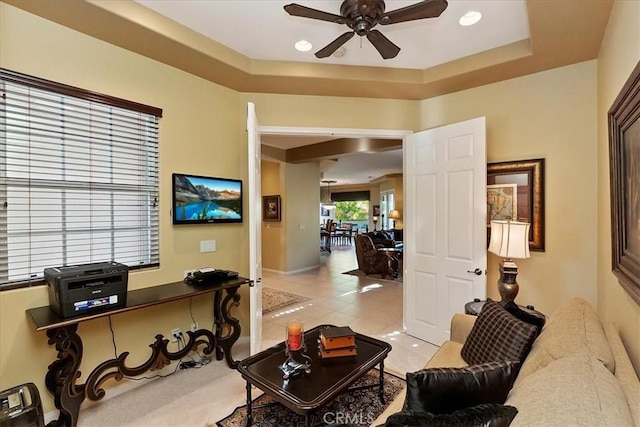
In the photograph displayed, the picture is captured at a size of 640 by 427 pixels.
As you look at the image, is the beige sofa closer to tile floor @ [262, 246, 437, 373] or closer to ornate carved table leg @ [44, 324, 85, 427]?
tile floor @ [262, 246, 437, 373]

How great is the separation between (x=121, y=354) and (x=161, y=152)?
5.55 ft

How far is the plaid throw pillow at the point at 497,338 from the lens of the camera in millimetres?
1587

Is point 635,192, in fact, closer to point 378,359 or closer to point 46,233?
point 378,359

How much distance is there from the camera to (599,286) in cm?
255

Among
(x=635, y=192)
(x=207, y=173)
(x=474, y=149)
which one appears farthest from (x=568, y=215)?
(x=207, y=173)

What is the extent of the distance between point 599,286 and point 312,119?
3.07 meters

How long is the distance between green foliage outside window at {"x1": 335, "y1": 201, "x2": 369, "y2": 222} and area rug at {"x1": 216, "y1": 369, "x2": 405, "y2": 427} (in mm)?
14533

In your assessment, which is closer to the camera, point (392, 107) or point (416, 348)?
point (416, 348)

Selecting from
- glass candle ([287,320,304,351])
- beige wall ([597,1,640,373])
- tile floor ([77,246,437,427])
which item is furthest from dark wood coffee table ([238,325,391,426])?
beige wall ([597,1,640,373])

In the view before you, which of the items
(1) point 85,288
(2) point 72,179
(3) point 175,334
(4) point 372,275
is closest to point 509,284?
(3) point 175,334

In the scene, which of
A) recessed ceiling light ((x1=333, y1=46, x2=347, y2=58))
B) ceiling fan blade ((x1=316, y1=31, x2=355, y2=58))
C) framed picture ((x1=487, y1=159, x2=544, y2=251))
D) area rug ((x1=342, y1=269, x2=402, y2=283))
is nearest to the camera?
ceiling fan blade ((x1=316, y1=31, x2=355, y2=58))

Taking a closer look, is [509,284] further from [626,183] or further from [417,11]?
[417,11]

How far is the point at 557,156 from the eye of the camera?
2.81m

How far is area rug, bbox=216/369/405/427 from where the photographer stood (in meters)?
2.07
